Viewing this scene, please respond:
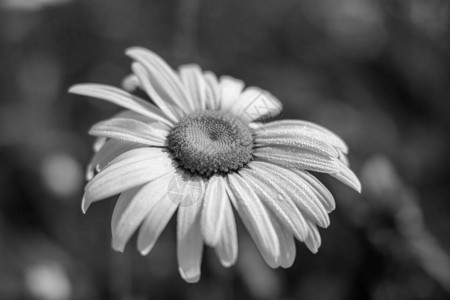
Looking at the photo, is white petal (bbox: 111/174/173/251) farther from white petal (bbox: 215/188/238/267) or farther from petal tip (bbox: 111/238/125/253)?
white petal (bbox: 215/188/238/267)

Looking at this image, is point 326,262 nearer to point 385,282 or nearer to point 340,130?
point 385,282

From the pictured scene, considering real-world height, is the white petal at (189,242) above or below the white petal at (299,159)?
below

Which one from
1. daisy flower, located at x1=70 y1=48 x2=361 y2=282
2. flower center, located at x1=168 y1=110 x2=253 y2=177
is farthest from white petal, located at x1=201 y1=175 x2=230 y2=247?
flower center, located at x1=168 y1=110 x2=253 y2=177

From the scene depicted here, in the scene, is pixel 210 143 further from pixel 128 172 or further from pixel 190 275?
pixel 190 275

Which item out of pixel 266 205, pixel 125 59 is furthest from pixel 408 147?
pixel 266 205

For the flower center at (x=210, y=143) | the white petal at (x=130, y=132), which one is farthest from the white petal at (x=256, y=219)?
the white petal at (x=130, y=132)

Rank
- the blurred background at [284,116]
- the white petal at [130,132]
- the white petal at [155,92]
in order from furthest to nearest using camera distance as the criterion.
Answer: the blurred background at [284,116] → the white petal at [155,92] → the white petal at [130,132]

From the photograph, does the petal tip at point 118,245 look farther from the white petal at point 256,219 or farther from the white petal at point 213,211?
the white petal at point 256,219

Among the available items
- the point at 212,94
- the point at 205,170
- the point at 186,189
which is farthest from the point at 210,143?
the point at 212,94
